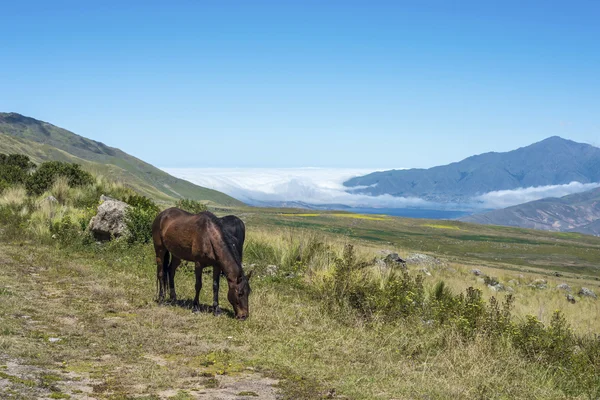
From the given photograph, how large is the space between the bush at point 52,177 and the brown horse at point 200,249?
2040 centimetres

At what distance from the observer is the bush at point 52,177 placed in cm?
3108

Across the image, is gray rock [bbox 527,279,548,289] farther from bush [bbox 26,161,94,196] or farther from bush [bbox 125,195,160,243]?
bush [bbox 26,161,94,196]

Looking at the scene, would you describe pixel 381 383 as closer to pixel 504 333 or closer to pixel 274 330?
pixel 274 330

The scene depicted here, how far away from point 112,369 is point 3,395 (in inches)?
74.5

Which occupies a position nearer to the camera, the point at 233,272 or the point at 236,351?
the point at 236,351

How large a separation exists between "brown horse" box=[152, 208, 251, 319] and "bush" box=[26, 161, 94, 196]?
2040 centimetres

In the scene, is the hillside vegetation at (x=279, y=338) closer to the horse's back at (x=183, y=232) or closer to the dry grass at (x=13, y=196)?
the horse's back at (x=183, y=232)

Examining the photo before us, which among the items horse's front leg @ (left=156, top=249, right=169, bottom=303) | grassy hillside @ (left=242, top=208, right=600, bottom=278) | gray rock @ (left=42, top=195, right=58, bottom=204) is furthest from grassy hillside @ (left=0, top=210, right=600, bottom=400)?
grassy hillside @ (left=242, top=208, right=600, bottom=278)

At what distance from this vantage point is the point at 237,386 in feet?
24.6

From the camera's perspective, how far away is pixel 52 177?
3120 cm

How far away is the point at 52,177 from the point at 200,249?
22564 millimetres

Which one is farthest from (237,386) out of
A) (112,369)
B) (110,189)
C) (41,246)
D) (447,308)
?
(110,189)

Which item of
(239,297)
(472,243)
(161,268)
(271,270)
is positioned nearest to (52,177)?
(271,270)

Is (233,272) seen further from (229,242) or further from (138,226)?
(138,226)
